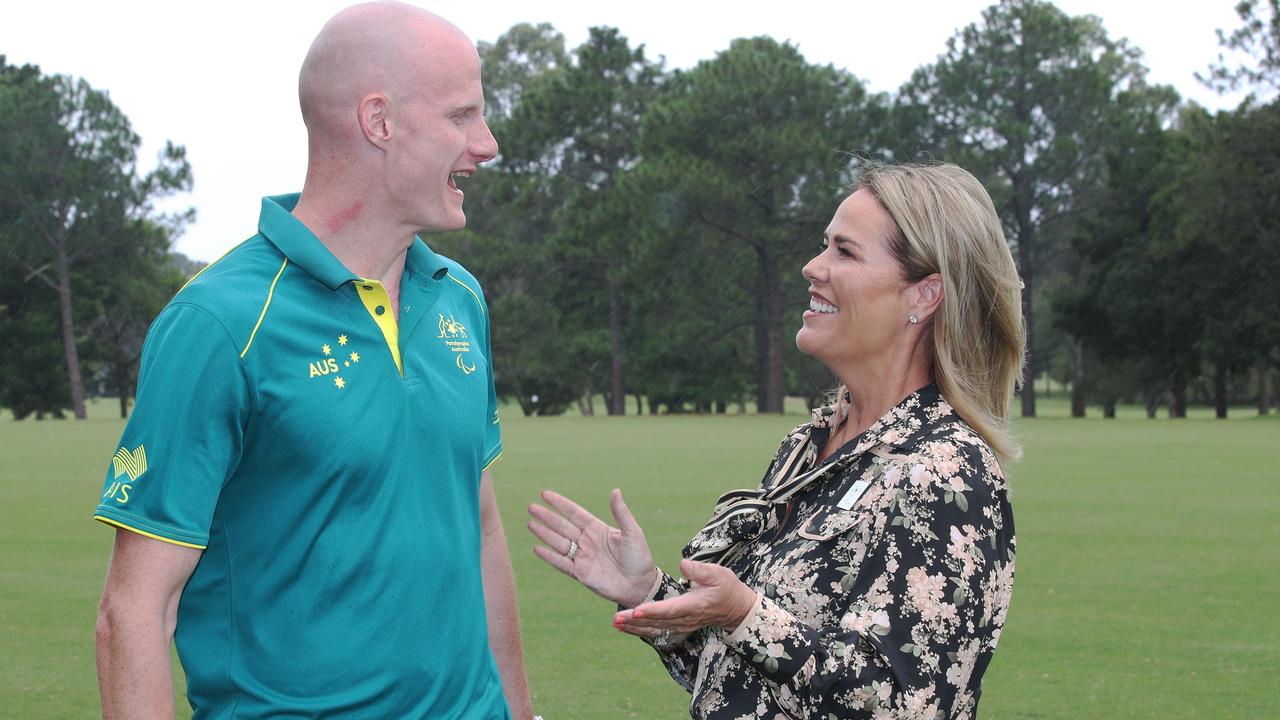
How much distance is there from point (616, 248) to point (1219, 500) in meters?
46.2

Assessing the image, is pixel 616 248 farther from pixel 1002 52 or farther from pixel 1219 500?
pixel 1219 500

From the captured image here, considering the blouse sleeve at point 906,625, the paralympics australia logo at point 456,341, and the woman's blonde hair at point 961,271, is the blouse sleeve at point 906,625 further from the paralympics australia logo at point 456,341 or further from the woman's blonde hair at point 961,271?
the paralympics australia logo at point 456,341

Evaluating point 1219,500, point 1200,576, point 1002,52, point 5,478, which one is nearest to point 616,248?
point 1002,52

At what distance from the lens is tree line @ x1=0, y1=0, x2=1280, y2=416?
2293 inches

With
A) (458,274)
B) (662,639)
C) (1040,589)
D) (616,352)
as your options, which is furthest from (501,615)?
(616,352)

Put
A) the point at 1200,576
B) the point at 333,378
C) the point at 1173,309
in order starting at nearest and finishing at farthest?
the point at 333,378, the point at 1200,576, the point at 1173,309

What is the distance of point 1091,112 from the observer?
205ft

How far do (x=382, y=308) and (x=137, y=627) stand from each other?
2.62 feet

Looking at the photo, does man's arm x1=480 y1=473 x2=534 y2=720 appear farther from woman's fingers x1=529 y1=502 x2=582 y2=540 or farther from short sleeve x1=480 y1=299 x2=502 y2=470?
woman's fingers x1=529 y1=502 x2=582 y2=540

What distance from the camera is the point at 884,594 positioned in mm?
3119

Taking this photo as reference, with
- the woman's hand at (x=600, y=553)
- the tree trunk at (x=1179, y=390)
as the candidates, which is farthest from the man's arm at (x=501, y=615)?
the tree trunk at (x=1179, y=390)

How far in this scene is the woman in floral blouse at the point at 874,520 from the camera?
10.1 ft

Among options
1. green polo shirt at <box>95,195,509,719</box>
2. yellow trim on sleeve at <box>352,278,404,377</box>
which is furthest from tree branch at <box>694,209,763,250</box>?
green polo shirt at <box>95,195,509,719</box>

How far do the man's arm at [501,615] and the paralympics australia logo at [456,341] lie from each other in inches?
16.1
